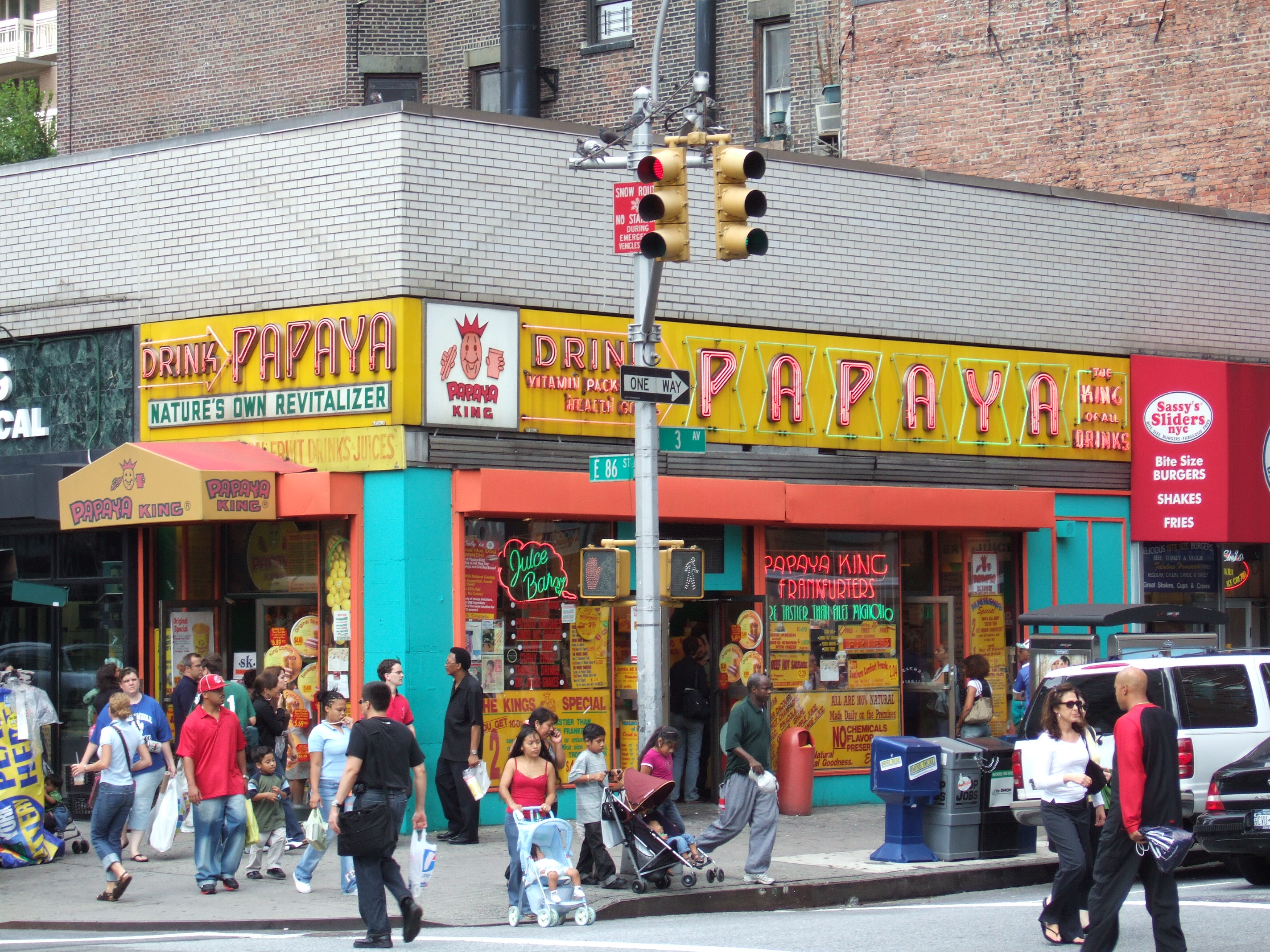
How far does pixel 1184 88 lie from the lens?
24.4m

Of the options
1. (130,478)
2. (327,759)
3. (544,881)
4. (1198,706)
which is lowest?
(544,881)

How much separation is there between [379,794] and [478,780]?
220 centimetres

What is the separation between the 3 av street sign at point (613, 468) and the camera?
47.3 feet

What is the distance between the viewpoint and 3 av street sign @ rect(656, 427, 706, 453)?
565 inches

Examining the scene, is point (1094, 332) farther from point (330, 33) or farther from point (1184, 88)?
point (330, 33)

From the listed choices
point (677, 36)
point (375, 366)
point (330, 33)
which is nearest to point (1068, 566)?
point (375, 366)

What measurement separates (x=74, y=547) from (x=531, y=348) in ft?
18.3

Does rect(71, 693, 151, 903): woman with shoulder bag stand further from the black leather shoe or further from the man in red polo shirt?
the black leather shoe

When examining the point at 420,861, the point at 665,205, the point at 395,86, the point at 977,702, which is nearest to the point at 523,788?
the point at 420,861

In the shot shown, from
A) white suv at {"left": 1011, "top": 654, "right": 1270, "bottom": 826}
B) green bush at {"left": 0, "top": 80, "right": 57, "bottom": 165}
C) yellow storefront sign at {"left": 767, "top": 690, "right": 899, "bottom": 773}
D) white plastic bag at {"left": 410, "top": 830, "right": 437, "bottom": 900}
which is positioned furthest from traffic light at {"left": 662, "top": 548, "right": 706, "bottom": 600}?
green bush at {"left": 0, "top": 80, "right": 57, "bottom": 165}

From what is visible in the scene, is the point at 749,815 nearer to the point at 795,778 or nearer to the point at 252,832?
the point at 252,832

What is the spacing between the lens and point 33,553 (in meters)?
19.0

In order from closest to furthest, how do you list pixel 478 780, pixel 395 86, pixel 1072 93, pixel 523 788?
pixel 523 788, pixel 478 780, pixel 1072 93, pixel 395 86

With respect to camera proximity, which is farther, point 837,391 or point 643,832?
point 837,391
